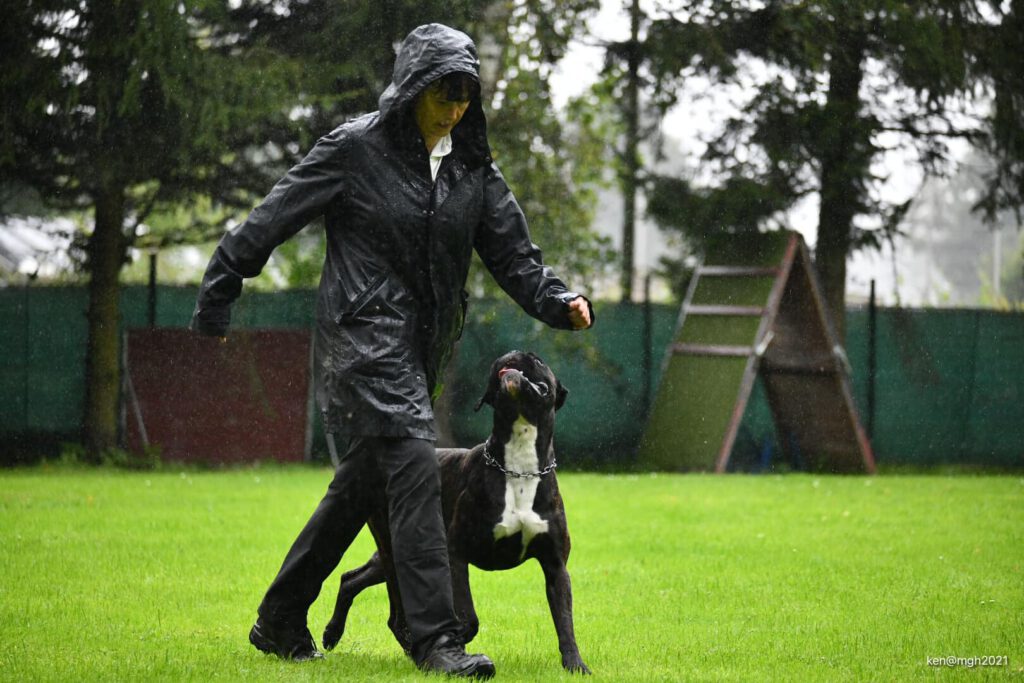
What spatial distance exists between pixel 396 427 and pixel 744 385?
9.43 meters

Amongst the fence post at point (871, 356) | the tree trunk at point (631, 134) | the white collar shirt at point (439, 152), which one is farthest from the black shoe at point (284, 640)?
the fence post at point (871, 356)

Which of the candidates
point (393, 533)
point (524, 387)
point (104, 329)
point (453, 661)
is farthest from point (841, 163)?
point (453, 661)

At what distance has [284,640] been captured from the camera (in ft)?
14.7

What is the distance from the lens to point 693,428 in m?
13.8

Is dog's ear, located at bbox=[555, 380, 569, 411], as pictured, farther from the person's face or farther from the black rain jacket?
the person's face

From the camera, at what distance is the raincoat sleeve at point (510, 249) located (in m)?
4.55

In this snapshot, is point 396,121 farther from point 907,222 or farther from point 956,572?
point 907,222

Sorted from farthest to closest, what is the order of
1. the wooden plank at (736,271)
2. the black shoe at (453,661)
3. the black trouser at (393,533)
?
1. the wooden plank at (736,271)
2. the black trouser at (393,533)
3. the black shoe at (453,661)

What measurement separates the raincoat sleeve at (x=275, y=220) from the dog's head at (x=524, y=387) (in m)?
0.81

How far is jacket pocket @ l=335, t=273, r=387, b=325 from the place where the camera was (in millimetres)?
4273

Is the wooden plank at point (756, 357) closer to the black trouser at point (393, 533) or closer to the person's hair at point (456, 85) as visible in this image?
the black trouser at point (393, 533)

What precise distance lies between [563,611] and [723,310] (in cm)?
969

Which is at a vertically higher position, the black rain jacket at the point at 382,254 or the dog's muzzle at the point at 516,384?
the black rain jacket at the point at 382,254

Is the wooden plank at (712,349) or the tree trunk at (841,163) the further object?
the tree trunk at (841,163)
